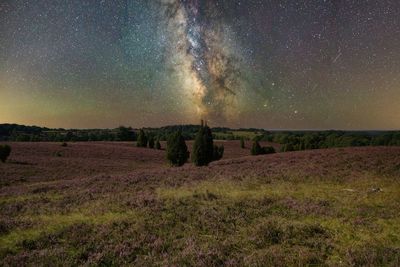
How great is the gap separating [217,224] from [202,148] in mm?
29570

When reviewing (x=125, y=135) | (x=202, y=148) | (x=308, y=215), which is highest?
(x=125, y=135)

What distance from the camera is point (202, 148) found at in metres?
43.4

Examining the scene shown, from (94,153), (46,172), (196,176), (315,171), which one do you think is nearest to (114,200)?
(196,176)

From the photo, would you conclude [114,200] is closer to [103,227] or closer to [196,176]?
[103,227]

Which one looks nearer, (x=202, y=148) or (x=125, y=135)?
(x=202, y=148)

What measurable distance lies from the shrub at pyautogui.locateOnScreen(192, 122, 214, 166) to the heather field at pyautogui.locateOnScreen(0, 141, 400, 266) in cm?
1512

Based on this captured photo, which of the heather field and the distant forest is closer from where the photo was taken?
the heather field

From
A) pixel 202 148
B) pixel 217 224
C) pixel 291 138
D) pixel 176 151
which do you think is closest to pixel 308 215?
pixel 217 224

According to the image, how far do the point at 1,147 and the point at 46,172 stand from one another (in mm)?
13016

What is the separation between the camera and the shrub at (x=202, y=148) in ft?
142

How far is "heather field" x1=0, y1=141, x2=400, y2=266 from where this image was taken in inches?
406

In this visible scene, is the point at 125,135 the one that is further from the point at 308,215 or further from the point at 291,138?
the point at 308,215

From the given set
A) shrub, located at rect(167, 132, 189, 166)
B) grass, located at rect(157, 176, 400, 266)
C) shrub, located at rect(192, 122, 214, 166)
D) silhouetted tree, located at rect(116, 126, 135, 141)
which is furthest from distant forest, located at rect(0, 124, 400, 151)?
grass, located at rect(157, 176, 400, 266)

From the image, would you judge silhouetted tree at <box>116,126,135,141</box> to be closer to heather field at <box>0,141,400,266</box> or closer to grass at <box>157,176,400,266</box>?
heather field at <box>0,141,400,266</box>
